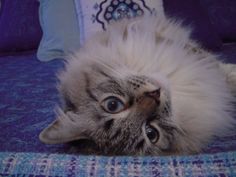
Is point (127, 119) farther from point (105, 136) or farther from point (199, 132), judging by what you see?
point (199, 132)

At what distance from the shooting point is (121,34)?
126cm

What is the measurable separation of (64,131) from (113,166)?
32 cm

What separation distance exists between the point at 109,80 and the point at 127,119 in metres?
0.14

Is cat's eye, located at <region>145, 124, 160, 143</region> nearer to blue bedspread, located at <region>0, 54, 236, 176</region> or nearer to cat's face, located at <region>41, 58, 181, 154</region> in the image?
cat's face, located at <region>41, 58, 181, 154</region>

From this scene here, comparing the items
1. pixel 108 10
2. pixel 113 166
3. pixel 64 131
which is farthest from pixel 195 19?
pixel 113 166

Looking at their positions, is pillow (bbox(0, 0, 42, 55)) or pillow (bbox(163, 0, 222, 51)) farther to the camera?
pillow (bbox(0, 0, 42, 55))

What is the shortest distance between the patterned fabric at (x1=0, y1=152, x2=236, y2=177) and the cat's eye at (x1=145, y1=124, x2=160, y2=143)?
28cm

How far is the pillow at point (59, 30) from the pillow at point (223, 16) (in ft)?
3.09

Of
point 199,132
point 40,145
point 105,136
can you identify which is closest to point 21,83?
point 40,145


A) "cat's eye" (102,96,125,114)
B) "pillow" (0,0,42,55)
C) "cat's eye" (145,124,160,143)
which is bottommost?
"pillow" (0,0,42,55)

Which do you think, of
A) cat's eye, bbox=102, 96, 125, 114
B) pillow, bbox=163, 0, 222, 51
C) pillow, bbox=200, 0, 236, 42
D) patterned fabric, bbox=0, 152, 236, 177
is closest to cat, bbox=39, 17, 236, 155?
cat's eye, bbox=102, 96, 125, 114

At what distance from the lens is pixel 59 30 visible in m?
1.98

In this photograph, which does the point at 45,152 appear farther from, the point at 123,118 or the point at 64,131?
the point at 123,118

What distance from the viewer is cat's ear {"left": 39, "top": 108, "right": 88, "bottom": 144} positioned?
0.92 metres
